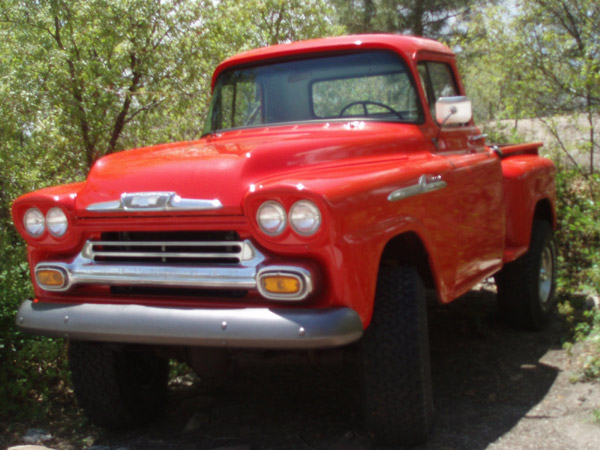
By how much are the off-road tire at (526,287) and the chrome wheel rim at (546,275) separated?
163 millimetres

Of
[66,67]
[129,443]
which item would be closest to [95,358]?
[129,443]

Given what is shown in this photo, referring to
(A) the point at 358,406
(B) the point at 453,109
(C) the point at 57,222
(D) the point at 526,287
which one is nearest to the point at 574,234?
(D) the point at 526,287

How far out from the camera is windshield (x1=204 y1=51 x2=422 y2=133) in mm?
4031

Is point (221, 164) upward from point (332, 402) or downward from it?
upward

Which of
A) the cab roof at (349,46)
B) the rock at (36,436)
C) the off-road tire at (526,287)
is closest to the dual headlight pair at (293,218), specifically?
the cab roof at (349,46)

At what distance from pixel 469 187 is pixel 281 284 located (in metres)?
1.62

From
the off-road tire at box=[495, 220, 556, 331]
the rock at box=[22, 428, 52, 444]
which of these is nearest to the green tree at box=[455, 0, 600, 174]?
the off-road tire at box=[495, 220, 556, 331]

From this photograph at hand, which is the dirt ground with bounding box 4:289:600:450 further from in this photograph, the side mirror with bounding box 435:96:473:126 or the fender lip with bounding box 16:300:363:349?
the side mirror with bounding box 435:96:473:126

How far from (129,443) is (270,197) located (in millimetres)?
1645

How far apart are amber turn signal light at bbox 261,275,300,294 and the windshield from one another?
58.4 inches

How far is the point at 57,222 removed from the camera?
3254 mm

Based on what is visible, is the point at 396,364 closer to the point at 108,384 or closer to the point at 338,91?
the point at 108,384

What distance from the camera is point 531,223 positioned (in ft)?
16.1

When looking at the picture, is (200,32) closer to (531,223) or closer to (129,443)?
(531,223)
